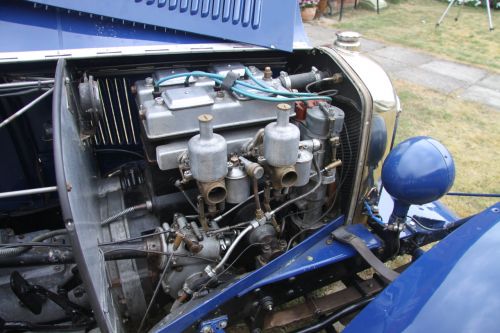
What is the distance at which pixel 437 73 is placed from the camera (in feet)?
19.4

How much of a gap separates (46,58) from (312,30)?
688cm

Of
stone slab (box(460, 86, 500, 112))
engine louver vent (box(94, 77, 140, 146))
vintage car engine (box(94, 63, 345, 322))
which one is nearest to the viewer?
vintage car engine (box(94, 63, 345, 322))

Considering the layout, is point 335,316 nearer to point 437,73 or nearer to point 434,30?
point 437,73

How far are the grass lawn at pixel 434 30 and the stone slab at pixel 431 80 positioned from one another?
1177 millimetres

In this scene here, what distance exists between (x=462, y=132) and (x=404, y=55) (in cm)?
282

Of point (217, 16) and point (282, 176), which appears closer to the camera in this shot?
point (282, 176)

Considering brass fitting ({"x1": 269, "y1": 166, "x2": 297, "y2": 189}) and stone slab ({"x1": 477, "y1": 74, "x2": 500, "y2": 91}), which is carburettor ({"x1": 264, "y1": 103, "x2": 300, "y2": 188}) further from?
stone slab ({"x1": 477, "y1": 74, "x2": 500, "y2": 91})

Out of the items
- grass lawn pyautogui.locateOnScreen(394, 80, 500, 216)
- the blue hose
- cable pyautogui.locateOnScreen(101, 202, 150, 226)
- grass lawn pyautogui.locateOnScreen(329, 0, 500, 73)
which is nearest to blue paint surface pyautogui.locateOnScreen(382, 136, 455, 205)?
the blue hose

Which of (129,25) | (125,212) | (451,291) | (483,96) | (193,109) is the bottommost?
(483,96)

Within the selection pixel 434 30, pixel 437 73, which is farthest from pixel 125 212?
pixel 434 30

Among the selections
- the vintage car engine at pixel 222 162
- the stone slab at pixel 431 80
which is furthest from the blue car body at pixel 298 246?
the stone slab at pixel 431 80

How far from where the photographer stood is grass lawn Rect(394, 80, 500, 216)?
11.1 ft

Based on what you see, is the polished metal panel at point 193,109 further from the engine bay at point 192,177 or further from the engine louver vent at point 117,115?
the engine louver vent at point 117,115

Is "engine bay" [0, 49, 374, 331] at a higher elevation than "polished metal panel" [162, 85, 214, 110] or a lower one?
lower
